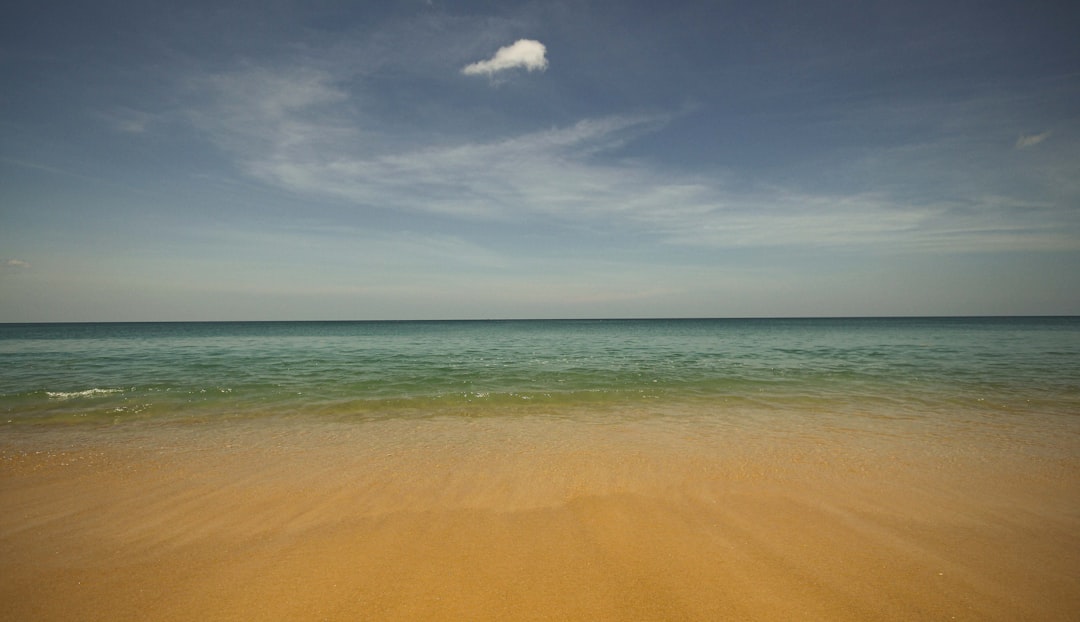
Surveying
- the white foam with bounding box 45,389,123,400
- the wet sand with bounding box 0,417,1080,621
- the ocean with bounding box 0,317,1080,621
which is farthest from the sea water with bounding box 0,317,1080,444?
the wet sand with bounding box 0,417,1080,621

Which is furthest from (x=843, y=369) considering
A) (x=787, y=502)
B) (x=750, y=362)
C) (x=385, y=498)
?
(x=385, y=498)

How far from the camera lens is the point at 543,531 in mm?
4133

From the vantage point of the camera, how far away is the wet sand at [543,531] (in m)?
3.06

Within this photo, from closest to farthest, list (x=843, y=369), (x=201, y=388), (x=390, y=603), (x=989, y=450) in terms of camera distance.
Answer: (x=390, y=603), (x=989, y=450), (x=201, y=388), (x=843, y=369)

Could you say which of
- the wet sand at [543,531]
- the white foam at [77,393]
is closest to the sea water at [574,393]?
the white foam at [77,393]

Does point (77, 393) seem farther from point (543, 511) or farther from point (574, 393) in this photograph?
point (543, 511)

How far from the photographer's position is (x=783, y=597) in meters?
3.10

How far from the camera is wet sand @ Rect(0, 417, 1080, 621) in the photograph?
121 inches

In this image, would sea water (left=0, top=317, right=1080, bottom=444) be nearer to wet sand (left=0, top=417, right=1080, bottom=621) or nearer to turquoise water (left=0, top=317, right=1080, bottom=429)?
turquoise water (left=0, top=317, right=1080, bottom=429)

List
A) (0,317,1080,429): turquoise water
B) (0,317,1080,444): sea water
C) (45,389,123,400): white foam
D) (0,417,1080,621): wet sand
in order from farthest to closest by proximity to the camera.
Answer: (45,389,123,400): white foam, (0,317,1080,429): turquoise water, (0,317,1080,444): sea water, (0,417,1080,621): wet sand

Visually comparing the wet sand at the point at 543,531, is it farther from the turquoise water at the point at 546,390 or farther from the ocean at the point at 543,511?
the turquoise water at the point at 546,390

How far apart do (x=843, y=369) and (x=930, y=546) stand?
15.5 m

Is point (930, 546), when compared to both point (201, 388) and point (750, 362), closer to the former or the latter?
point (201, 388)

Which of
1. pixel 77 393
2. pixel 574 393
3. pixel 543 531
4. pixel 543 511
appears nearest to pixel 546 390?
pixel 574 393
